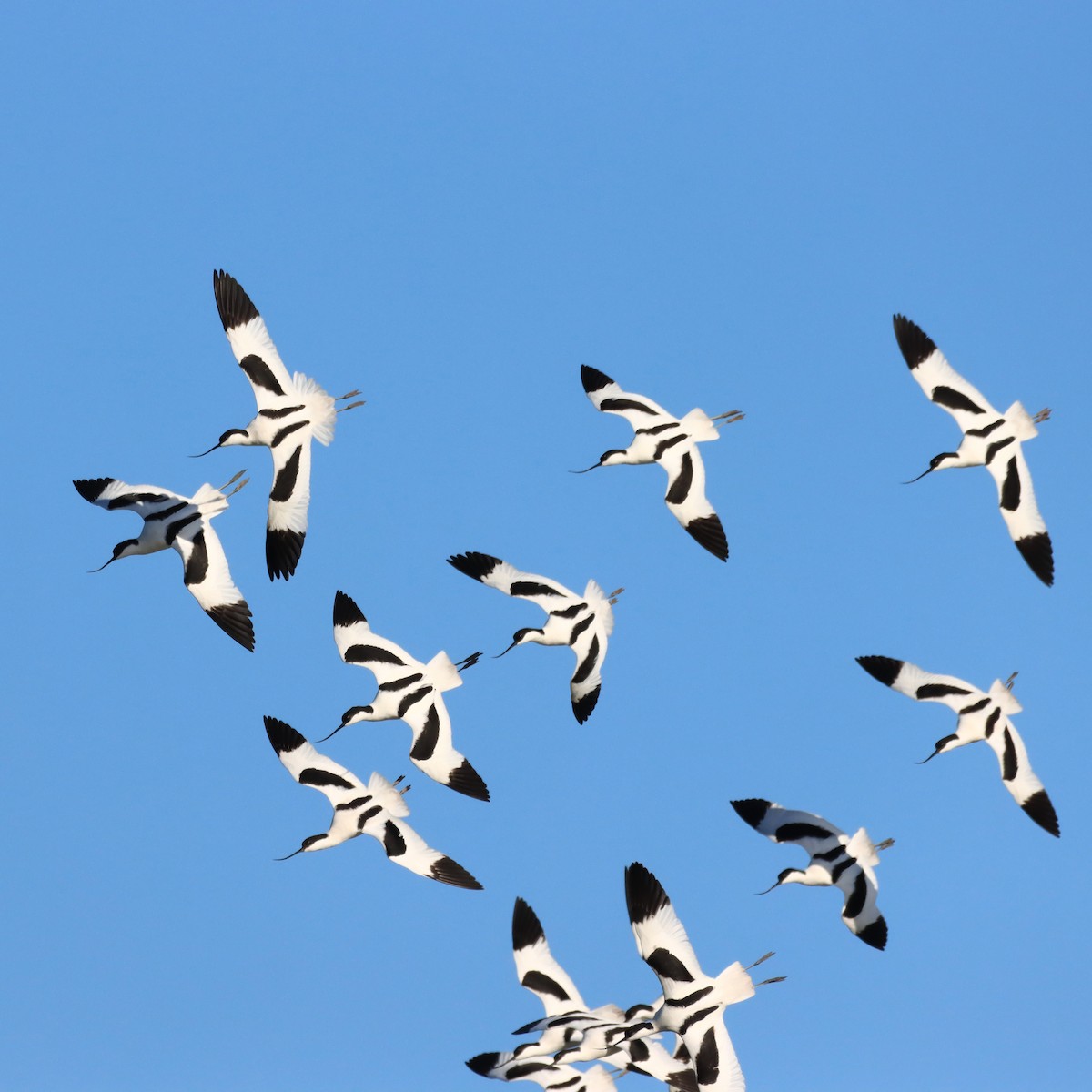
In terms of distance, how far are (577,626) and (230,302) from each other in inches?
264

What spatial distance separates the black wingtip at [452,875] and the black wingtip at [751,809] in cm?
385

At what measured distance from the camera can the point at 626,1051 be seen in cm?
2373

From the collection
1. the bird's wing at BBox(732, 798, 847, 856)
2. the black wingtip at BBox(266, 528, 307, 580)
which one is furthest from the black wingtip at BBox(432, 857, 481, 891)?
the black wingtip at BBox(266, 528, 307, 580)

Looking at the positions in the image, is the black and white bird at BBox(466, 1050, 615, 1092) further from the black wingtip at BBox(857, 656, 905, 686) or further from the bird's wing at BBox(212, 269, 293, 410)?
the bird's wing at BBox(212, 269, 293, 410)

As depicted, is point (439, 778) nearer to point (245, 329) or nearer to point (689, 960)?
point (689, 960)

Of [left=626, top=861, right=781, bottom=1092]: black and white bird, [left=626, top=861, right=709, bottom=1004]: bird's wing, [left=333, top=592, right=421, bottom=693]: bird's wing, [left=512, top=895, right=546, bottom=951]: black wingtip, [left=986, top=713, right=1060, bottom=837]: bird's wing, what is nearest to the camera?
[left=626, top=861, right=781, bottom=1092]: black and white bird

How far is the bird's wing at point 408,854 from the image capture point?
25.3 m

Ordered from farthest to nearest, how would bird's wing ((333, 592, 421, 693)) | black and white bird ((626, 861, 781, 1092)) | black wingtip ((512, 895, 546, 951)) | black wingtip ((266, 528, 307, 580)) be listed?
1. black wingtip ((512, 895, 546, 951))
2. bird's wing ((333, 592, 421, 693))
3. black wingtip ((266, 528, 307, 580))
4. black and white bird ((626, 861, 781, 1092))

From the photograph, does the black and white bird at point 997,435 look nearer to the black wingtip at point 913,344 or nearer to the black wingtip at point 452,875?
the black wingtip at point 913,344

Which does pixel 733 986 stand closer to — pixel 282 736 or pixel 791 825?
pixel 791 825

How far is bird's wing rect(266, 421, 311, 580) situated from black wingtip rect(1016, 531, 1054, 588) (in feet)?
33.5

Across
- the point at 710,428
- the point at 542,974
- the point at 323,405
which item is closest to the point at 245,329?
the point at 323,405

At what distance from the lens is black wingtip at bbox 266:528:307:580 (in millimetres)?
24016

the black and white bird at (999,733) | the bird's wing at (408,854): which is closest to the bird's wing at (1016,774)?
the black and white bird at (999,733)
